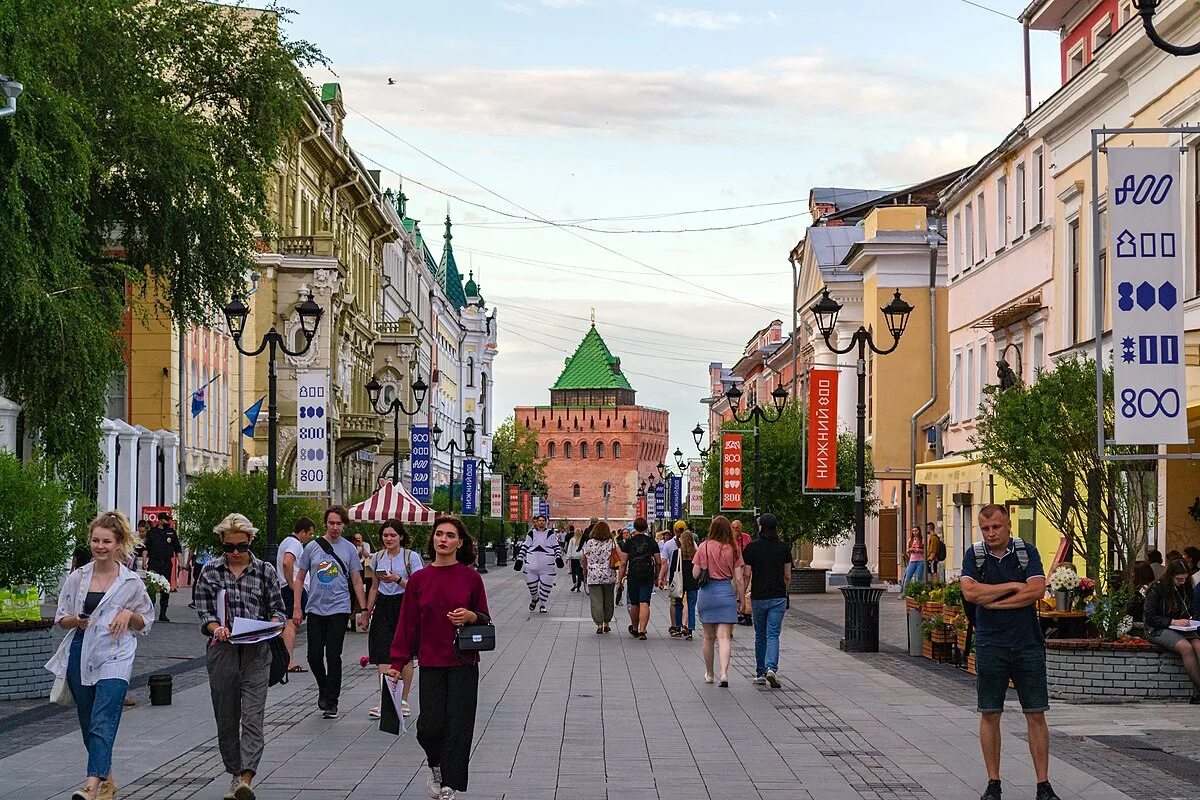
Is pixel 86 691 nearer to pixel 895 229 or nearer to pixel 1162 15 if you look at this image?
pixel 1162 15

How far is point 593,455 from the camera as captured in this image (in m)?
186

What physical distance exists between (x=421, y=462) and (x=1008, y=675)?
4833 cm

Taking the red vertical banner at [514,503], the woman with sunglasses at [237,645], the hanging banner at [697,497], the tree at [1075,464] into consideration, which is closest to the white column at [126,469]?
the hanging banner at [697,497]

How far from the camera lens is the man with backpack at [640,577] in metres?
28.0

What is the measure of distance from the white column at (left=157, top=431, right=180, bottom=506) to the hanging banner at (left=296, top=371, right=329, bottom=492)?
1422 centimetres

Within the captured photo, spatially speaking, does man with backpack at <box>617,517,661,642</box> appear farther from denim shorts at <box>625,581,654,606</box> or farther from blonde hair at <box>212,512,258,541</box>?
blonde hair at <box>212,512,258,541</box>

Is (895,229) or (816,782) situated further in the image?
(895,229)

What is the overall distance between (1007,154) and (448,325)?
9001 centimetres

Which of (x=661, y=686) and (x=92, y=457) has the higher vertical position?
(x=92, y=457)

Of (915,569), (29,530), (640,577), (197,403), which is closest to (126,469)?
(197,403)

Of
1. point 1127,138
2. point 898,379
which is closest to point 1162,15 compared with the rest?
point 1127,138

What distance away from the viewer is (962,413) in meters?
43.6

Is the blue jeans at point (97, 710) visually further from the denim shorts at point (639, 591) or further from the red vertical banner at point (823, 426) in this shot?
the red vertical banner at point (823, 426)

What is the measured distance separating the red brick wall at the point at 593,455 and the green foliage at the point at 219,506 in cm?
14639
